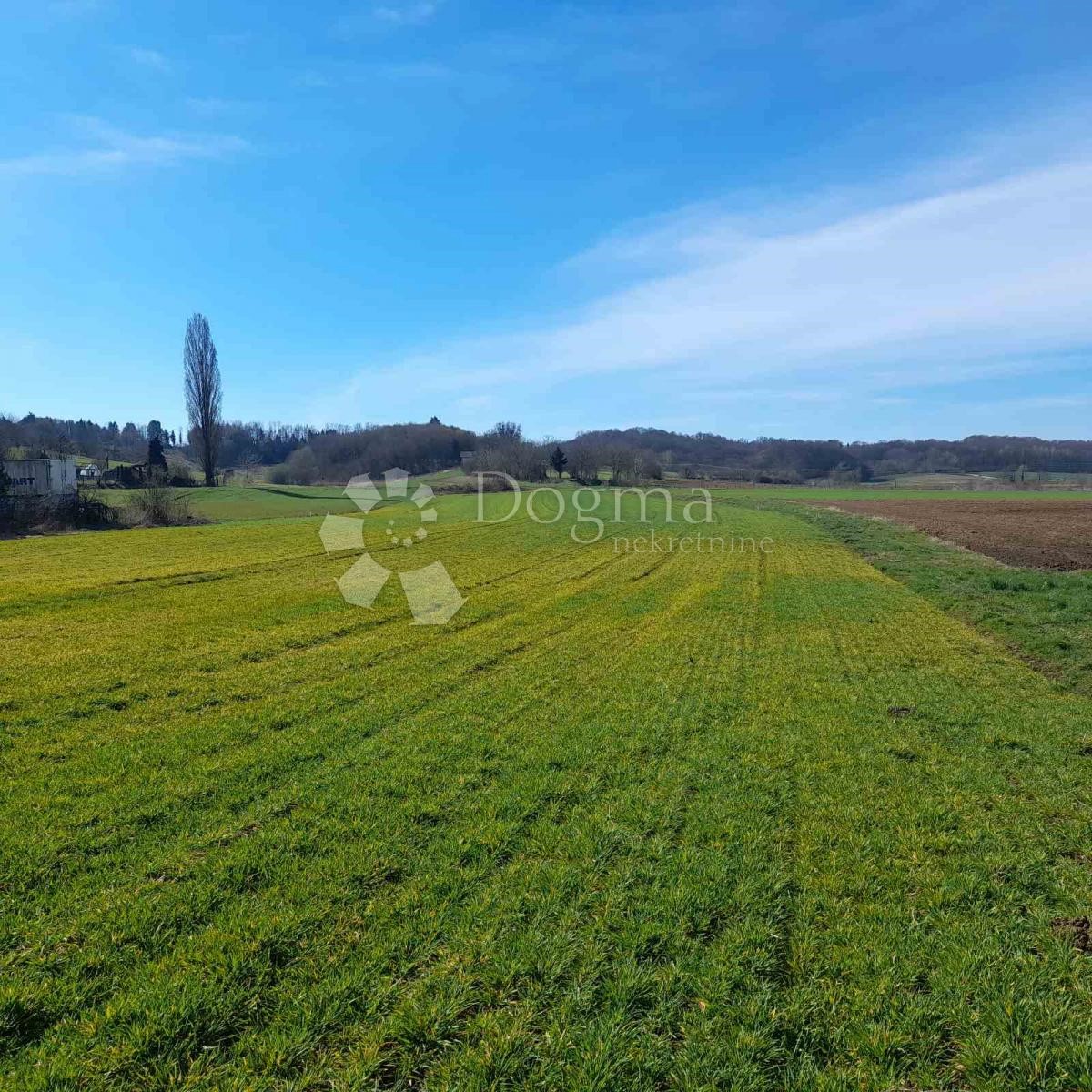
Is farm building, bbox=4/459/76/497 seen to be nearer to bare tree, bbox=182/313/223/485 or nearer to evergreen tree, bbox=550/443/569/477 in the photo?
bare tree, bbox=182/313/223/485

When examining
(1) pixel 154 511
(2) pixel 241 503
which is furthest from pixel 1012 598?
(2) pixel 241 503

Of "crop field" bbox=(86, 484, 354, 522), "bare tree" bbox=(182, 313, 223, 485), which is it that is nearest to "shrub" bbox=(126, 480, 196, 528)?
"crop field" bbox=(86, 484, 354, 522)

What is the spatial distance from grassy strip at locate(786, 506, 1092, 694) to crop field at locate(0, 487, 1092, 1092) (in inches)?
74.7

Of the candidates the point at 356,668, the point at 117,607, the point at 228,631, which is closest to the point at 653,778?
the point at 356,668

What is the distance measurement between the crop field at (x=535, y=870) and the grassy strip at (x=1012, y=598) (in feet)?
6.22

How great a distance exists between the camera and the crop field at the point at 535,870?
3.33 metres

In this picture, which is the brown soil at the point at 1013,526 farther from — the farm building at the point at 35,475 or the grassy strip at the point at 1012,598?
the farm building at the point at 35,475

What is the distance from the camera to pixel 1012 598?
17.0 meters

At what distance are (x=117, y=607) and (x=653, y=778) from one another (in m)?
13.0

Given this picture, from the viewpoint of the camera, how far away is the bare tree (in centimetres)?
7281

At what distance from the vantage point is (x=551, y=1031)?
3430 millimetres

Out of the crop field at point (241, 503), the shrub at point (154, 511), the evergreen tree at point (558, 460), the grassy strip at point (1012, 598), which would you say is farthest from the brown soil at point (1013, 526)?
the evergreen tree at point (558, 460)

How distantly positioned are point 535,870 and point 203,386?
267 ft

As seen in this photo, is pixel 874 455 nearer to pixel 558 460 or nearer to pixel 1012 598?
pixel 558 460
